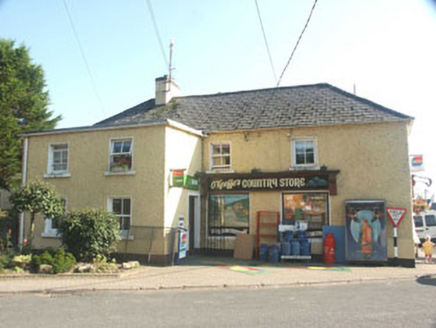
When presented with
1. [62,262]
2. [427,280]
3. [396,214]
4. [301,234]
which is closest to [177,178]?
[62,262]

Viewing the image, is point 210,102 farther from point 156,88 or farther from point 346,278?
point 346,278

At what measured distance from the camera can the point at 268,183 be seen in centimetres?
1653

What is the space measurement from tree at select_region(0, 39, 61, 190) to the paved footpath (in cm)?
1451

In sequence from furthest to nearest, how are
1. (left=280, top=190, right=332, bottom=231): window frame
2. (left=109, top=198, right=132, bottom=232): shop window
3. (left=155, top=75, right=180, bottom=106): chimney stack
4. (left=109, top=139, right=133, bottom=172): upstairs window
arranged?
(left=155, top=75, right=180, bottom=106): chimney stack
(left=280, top=190, right=332, bottom=231): window frame
(left=109, top=139, right=133, bottom=172): upstairs window
(left=109, top=198, right=132, bottom=232): shop window

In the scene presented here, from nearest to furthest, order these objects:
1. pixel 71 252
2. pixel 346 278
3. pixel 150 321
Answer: pixel 150 321 < pixel 346 278 < pixel 71 252

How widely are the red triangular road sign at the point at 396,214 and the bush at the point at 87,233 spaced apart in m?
9.97

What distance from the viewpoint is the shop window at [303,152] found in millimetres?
16609

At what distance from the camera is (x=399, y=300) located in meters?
8.81

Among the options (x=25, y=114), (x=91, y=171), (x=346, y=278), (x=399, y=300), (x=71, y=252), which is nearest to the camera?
(x=399, y=300)

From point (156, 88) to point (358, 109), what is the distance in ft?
34.0

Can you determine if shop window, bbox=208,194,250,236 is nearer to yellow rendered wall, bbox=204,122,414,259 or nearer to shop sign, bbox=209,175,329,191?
yellow rendered wall, bbox=204,122,414,259

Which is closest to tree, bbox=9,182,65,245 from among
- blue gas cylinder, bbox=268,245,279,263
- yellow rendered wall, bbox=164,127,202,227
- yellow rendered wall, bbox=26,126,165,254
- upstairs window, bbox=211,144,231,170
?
yellow rendered wall, bbox=26,126,165,254

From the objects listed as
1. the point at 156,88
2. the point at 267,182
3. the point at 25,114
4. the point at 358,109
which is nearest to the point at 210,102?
the point at 156,88

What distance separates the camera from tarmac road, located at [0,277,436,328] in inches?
274
